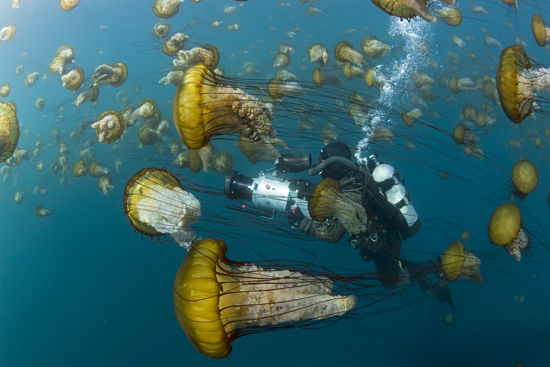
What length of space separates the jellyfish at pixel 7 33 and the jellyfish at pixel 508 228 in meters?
11.9

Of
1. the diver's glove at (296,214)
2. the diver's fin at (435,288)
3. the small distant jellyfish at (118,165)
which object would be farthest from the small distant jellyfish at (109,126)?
the diver's fin at (435,288)

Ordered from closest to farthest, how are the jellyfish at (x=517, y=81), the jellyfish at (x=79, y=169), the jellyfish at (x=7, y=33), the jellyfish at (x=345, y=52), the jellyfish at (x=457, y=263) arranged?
the jellyfish at (x=517, y=81) → the jellyfish at (x=457, y=263) → the jellyfish at (x=345, y=52) → the jellyfish at (x=79, y=169) → the jellyfish at (x=7, y=33)

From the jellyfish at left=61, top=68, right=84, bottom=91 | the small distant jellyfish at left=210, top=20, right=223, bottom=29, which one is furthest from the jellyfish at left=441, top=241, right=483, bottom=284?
the small distant jellyfish at left=210, top=20, right=223, bottom=29

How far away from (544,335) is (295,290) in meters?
7.69

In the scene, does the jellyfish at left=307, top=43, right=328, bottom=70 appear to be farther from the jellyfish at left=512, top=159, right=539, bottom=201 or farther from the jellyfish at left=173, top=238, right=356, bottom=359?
the jellyfish at left=173, top=238, right=356, bottom=359

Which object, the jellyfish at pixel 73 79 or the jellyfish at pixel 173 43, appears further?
the jellyfish at pixel 173 43

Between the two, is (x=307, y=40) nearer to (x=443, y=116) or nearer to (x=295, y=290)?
(x=443, y=116)

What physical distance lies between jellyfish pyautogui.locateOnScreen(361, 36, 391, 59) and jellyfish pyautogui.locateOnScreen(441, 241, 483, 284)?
4.38 m

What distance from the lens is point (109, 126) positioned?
16.9 feet

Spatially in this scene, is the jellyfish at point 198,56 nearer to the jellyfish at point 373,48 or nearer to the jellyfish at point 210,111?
the jellyfish at point 210,111

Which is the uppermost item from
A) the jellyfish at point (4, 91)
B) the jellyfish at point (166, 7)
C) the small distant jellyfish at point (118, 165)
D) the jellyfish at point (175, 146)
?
the jellyfish at point (166, 7)

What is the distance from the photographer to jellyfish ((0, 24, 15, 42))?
26.8ft

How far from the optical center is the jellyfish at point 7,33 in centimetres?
816

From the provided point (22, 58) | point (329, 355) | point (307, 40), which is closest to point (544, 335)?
point (329, 355)
